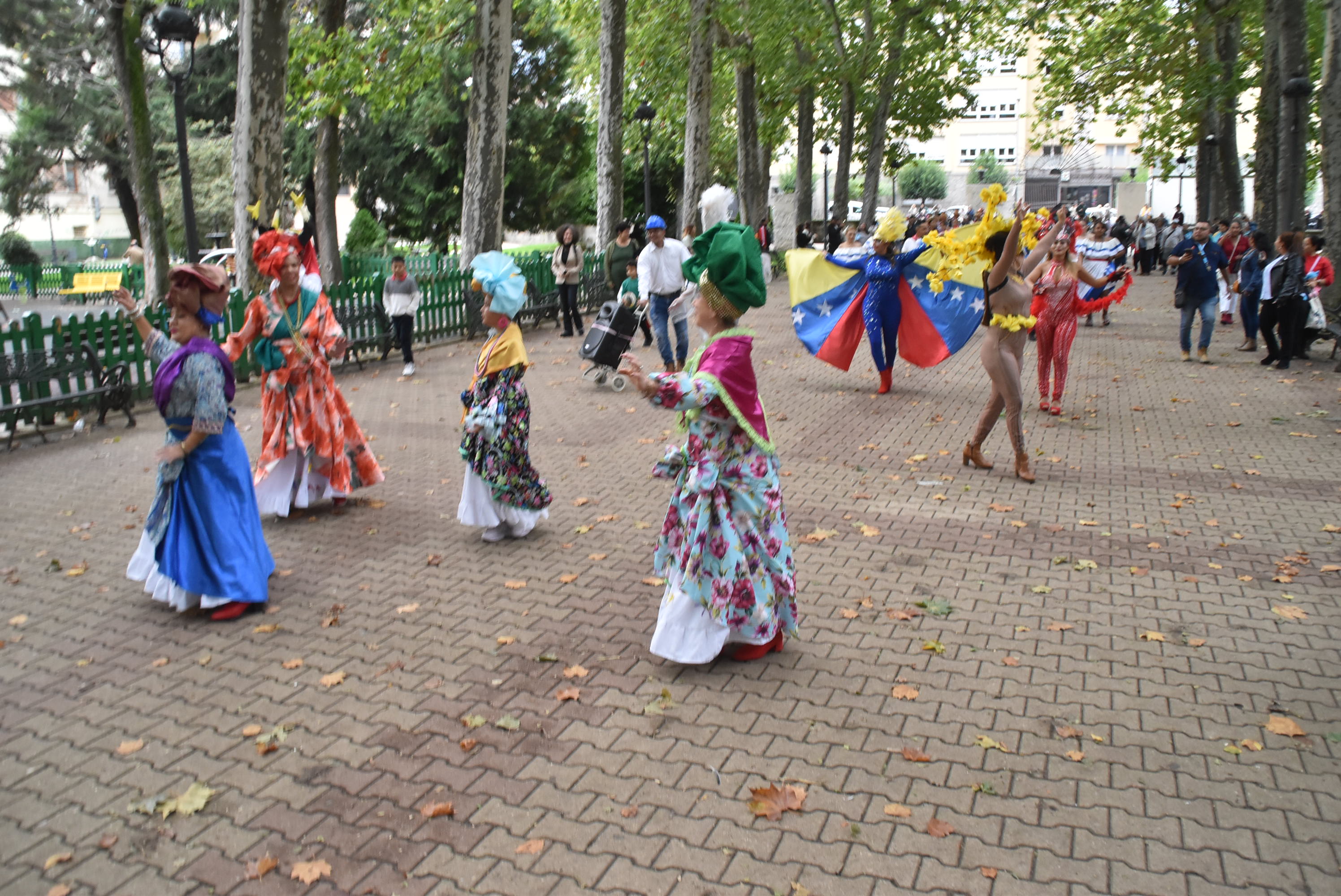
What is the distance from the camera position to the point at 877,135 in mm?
36594

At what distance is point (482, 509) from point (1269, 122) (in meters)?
20.8

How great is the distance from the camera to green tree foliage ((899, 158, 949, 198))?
83562mm

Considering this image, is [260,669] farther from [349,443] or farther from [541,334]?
[541,334]

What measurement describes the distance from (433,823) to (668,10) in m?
29.4

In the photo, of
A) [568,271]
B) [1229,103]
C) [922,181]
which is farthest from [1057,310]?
[922,181]

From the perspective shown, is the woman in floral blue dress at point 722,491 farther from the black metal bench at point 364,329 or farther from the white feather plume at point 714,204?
the black metal bench at point 364,329

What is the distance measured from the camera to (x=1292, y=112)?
17359 millimetres

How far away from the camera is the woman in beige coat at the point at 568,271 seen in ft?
58.0

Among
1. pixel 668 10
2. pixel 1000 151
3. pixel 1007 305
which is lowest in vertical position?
pixel 1007 305

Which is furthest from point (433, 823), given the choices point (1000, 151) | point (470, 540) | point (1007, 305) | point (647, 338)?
point (1000, 151)

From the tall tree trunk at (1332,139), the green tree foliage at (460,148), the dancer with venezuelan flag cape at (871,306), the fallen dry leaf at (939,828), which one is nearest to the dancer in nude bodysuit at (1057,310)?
the dancer with venezuelan flag cape at (871,306)

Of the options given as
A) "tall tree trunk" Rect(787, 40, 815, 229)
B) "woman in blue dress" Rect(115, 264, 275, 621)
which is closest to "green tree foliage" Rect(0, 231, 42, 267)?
"tall tree trunk" Rect(787, 40, 815, 229)

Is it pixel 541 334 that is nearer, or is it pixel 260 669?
pixel 260 669

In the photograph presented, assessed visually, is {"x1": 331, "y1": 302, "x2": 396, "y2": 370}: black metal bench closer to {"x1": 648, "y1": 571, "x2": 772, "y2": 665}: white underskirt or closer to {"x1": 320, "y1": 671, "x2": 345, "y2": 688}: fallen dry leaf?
{"x1": 320, "y1": 671, "x2": 345, "y2": 688}: fallen dry leaf
